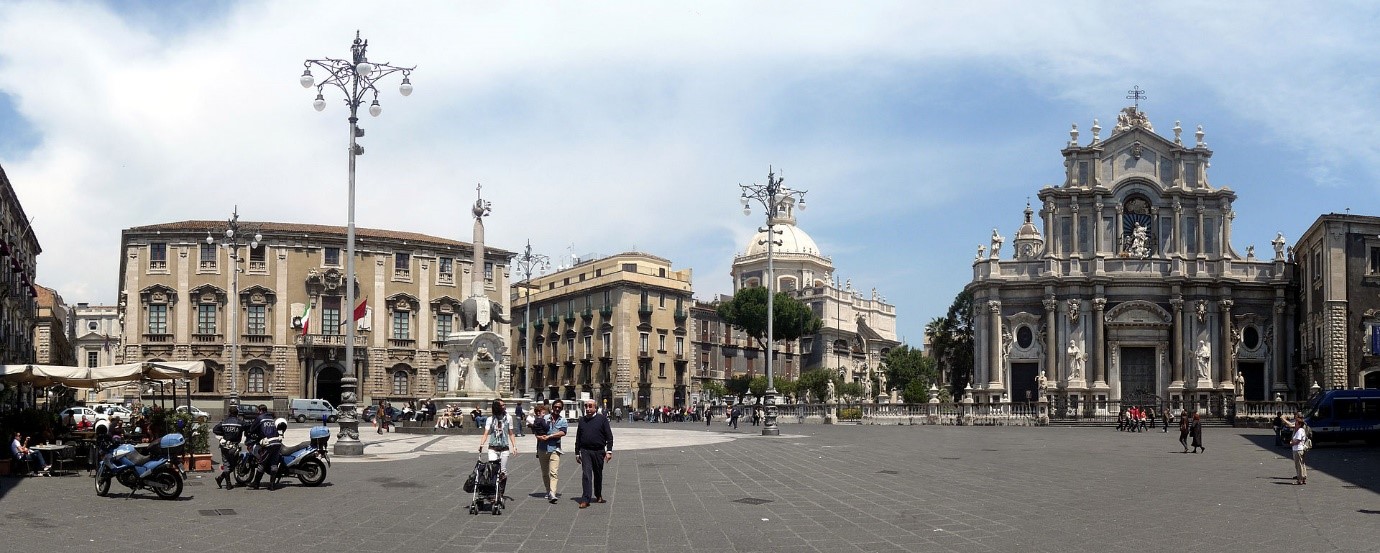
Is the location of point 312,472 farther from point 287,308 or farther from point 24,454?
point 287,308

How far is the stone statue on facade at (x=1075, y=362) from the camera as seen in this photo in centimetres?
6425

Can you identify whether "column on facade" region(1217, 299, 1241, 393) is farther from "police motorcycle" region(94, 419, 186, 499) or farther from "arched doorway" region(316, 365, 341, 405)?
"police motorcycle" region(94, 419, 186, 499)

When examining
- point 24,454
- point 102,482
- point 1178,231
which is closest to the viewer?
point 102,482

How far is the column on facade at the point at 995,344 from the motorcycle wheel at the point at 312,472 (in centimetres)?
5138

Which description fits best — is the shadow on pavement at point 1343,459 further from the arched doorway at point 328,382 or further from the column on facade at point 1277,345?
the arched doorway at point 328,382

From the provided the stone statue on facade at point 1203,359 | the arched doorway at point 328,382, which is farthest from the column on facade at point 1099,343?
the arched doorway at point 328,382

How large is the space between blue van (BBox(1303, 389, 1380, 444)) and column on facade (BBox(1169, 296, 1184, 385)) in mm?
25731

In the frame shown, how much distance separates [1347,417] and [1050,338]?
88.4ft

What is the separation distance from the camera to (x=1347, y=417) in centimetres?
3838

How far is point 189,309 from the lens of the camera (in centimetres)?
6906

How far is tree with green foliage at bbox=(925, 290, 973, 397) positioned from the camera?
89.2 metres

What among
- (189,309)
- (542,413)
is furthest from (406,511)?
(189,309)

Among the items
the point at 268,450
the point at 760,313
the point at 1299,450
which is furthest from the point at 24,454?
the point at 760,313

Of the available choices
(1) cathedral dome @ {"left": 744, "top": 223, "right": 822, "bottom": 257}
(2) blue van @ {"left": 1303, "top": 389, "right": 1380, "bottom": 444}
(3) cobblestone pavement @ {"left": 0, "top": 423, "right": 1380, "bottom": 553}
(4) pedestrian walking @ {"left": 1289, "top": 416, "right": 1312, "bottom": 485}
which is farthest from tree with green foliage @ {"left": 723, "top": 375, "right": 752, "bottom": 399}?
(4) pedestrian walking @ {"left": 1289, "top": 416, "right": 1312, "bottom": 485}
